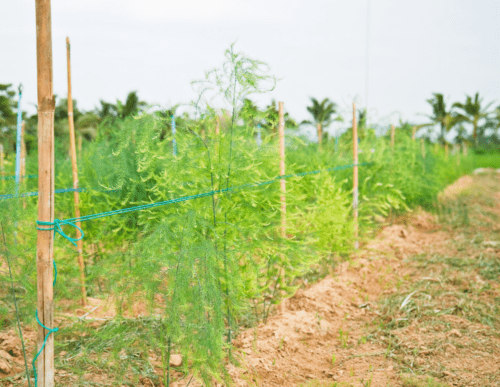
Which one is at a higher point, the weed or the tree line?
the tree line

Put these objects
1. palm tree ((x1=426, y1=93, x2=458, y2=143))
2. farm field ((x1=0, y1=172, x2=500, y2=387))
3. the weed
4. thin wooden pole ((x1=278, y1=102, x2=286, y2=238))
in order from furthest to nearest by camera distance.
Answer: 1. palm tree ((x1=426, y1=93, x2=458, y2=143))
2. the weed
3. thin wooden pole ((x1=278, y1=102, x2=286, y2=238))
4. farm field ((x1=0, y1=172, x2=500, y2=387))

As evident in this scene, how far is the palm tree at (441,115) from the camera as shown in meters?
33.3

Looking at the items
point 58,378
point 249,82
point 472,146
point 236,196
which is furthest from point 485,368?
point 472,146

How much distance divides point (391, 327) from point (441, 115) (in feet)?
110

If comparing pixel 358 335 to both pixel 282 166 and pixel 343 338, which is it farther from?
pixel 282 166

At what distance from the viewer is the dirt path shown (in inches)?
129

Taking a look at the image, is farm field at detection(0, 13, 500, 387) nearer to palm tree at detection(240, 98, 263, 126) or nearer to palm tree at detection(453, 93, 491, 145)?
palm tree at detection(240, 98, 263, 126)

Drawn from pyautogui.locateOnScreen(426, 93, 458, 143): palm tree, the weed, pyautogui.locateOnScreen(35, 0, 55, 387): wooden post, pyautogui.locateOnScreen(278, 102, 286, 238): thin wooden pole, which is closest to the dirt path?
the weed

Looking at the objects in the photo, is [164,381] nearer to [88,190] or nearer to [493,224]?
[88,190]

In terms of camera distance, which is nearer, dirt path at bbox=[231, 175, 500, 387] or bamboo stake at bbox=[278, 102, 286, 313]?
dirt path at bbox=[231, 175, 500, 387]

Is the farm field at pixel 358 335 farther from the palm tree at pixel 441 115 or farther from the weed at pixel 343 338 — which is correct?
the palm tree at pixel 441 115

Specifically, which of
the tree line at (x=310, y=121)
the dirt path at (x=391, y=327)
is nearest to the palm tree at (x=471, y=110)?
the tree line at (x=310, y=121)

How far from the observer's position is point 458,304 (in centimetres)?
456

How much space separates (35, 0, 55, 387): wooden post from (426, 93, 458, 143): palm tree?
Answer: 3494 cm
